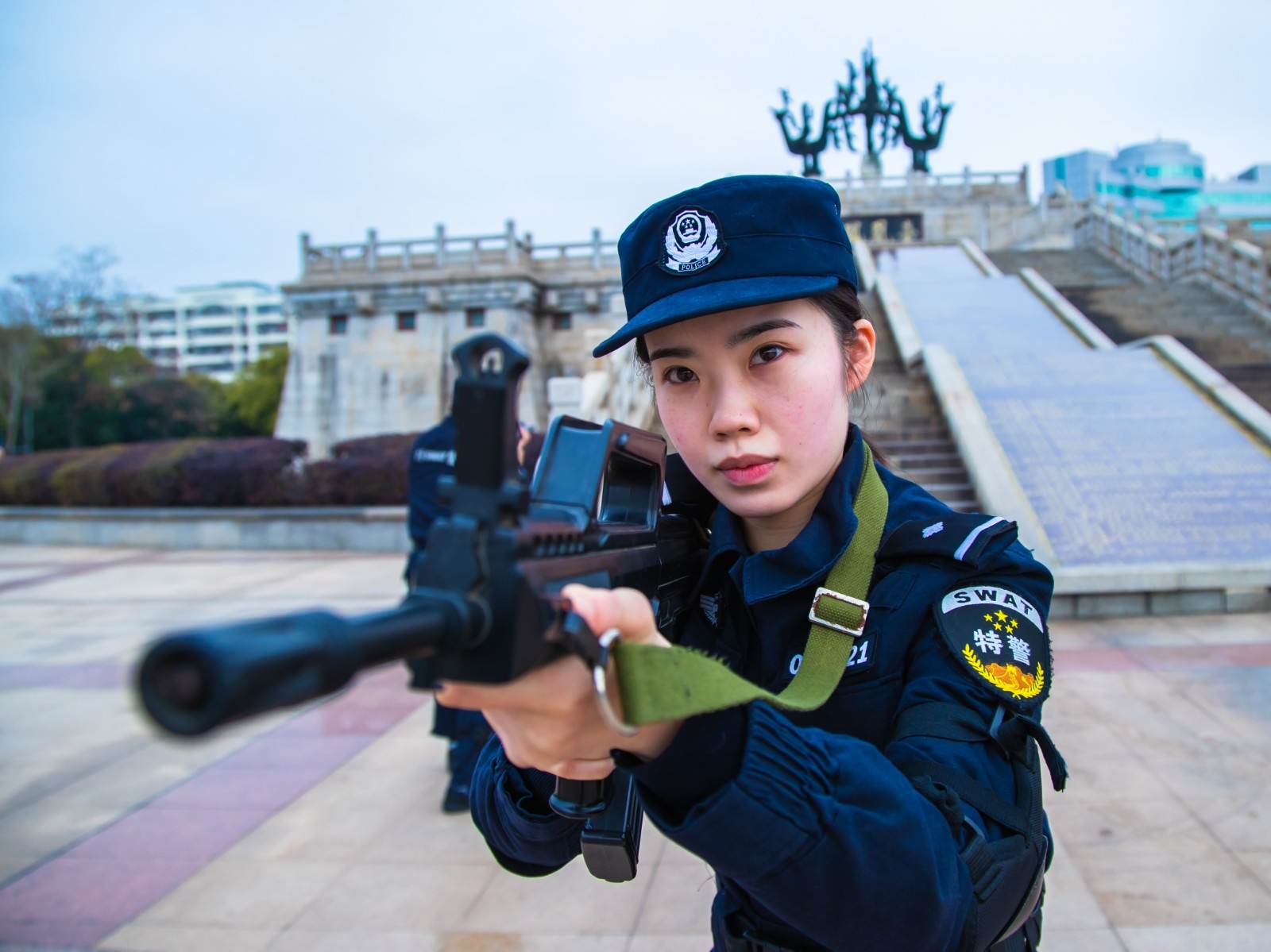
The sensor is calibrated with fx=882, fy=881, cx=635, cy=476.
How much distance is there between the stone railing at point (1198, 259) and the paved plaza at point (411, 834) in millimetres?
10700

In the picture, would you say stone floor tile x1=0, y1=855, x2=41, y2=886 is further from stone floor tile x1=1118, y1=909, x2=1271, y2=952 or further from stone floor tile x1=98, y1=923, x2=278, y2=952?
stone floor tile x1=1118, y1=909, x2=1271, y2=952

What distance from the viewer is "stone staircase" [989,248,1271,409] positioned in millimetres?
10898

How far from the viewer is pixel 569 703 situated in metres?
0.79

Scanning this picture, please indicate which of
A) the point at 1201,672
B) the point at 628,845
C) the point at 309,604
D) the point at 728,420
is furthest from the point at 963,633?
the point at 309,604

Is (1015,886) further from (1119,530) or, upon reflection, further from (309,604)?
(309,604)

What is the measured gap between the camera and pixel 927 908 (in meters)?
0.87

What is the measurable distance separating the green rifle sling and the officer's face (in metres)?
0.11

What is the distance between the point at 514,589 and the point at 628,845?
69cm

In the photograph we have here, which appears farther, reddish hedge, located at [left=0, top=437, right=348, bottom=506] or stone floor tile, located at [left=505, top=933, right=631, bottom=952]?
reddish hedge, located at [left=0, top=437, right=348, bottom=506]

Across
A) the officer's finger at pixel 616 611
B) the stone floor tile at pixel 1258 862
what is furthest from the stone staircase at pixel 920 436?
the officer's finger at pixel 616 611

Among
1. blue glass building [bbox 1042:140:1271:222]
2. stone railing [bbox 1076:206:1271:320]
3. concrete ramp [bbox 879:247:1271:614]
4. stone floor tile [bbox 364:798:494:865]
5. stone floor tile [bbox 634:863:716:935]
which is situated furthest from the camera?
blue glass building [bbox 1042:140:1271:222]

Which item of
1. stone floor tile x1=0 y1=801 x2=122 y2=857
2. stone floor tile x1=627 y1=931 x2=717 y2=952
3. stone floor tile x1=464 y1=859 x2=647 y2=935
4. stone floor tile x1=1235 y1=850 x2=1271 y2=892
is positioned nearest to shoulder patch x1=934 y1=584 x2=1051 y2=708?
stone floor tile x1=627 y1=931 x2=717 y2=952

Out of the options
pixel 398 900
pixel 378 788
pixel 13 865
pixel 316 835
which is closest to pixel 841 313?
pixel 398 900

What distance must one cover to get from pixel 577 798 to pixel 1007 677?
0.58 meters
